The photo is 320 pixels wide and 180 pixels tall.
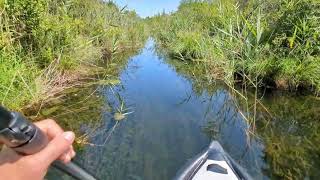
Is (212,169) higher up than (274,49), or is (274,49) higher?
(274,49)

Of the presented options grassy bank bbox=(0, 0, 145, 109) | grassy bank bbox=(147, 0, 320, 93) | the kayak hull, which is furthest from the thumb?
grassy bank bbox=(147, 0, 320, 93)

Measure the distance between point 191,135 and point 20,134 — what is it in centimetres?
632

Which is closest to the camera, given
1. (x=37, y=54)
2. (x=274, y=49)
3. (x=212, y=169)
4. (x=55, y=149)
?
(x=55, y=149)

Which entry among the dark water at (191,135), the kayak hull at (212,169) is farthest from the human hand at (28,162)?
the dark water at (191,135)

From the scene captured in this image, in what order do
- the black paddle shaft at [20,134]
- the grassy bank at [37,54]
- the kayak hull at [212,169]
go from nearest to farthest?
the black paddle shaft at [20,134]
the kayak hull at [212,169]
the grassy bank at [37,54]

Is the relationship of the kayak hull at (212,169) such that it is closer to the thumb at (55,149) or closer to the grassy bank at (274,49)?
the thumb at (55,149)

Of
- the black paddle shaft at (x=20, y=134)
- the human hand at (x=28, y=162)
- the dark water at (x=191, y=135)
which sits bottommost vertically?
the dark water at (x=191, y=135)

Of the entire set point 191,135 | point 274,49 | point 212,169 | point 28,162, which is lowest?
point 191,135

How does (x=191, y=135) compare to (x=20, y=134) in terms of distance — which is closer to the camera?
(x=20, y=134)

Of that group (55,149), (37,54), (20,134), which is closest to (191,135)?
(37,54)

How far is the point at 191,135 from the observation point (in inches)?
270

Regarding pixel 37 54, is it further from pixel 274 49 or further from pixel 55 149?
pixel 55 149

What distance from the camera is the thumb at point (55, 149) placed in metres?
0.72

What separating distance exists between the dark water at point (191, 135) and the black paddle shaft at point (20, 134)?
4411 millimetres
